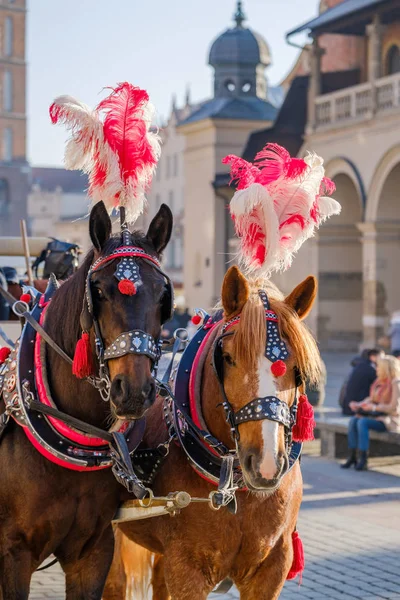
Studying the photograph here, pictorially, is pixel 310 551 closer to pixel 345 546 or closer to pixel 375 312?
pixel 345 546

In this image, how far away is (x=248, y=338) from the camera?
4.36m

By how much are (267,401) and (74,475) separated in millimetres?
936

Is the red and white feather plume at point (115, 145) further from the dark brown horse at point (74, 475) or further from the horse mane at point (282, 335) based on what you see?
the horse mane at point (282, 335)

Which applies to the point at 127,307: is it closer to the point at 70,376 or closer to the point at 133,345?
the point at 133,345

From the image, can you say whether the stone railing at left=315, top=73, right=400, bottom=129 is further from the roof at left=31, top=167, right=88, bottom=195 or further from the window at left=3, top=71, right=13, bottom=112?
the roof at left=31, top=167, right=88, bottom=195

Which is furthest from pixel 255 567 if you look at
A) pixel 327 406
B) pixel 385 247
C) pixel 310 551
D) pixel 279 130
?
pixel 279 130

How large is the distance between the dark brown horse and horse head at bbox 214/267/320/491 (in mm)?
310

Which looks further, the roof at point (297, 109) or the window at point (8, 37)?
the window at point (8, 37)

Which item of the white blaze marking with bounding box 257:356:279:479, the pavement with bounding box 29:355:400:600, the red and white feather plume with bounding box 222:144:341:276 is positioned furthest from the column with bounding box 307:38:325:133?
the white blaze marking with bounding box 257:356:279:479

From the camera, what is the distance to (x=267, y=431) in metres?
4.21

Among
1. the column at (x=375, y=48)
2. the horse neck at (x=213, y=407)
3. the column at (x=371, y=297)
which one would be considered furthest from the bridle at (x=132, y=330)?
the column at (x=375, y=48)

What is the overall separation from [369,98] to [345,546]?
66.9 ft

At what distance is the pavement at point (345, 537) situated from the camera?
7.13 m

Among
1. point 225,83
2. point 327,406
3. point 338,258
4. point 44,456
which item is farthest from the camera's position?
point 225,83
